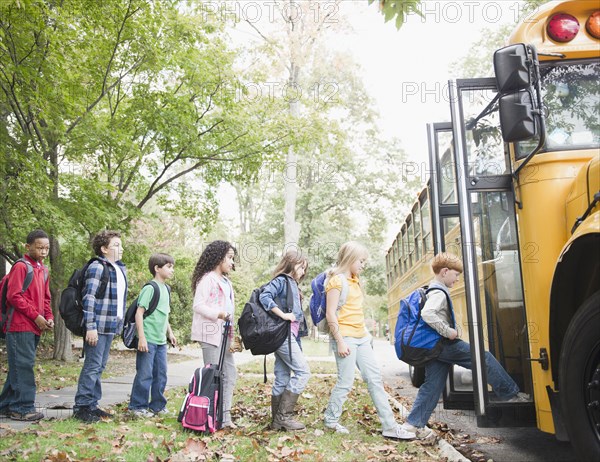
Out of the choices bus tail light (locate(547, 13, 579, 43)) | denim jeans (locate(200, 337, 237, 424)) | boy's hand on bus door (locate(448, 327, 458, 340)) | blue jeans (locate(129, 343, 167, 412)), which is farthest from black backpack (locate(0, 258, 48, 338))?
bus tail light (locate(547, 13, 579, 43))

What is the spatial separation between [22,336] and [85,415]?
0.94 metres

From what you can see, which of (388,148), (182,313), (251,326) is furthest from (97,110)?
(388,148)

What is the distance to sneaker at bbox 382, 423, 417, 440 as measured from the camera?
4.76 meters

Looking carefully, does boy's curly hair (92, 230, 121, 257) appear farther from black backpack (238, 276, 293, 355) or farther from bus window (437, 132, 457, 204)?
bus window (437, 132, 457, 204)

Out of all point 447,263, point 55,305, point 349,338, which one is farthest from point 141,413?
point 55,305

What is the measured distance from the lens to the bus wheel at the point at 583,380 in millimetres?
2934

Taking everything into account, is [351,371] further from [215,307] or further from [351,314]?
[215,307]

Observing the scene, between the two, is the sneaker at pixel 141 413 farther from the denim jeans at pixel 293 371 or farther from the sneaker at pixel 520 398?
the sneaker at pixel 520 398

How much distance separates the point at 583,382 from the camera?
305 centimetres

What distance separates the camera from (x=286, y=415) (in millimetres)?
5062

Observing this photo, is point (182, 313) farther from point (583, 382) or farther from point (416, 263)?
point (583, 382)

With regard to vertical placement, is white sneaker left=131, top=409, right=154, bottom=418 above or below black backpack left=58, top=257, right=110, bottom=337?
below

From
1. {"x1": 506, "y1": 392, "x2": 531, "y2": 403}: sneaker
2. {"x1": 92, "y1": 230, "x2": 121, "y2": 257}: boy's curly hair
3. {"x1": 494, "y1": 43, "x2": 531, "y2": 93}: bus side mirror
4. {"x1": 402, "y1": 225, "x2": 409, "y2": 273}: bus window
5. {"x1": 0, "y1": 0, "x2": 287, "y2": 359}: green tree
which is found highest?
{"x1": 0, "y1": 0, "x2": 287, "y2": 359}: green tree

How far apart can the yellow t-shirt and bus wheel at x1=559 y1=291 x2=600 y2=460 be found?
216cm
